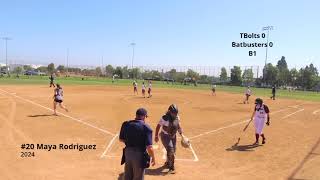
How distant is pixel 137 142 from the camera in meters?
7.45

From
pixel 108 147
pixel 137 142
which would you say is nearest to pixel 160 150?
pixel 108 147

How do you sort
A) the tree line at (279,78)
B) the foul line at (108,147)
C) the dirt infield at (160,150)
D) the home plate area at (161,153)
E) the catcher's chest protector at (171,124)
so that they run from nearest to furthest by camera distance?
the catcher's chest protector at (171,124), the dirt infield at (160,150), the home plate area at (161,153), the foul line at (108,147), the tree line at (279,78)

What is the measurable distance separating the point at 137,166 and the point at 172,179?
9.39ft

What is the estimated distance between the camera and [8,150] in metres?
12.8

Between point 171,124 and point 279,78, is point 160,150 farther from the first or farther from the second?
point 279,78

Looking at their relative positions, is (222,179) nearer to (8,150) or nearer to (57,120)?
(8,150)

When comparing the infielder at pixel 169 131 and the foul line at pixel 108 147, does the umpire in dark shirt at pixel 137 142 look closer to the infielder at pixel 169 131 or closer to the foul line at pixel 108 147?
the infielder at pixel 169 131

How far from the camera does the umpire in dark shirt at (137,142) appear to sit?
7430 millimetres

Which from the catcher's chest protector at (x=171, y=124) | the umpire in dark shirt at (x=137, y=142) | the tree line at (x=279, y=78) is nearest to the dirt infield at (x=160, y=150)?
the catcher's chest protector at (x=171, y=124)

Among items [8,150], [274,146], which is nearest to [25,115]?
[8,150]

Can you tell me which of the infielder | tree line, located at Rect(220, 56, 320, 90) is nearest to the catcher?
the infielder

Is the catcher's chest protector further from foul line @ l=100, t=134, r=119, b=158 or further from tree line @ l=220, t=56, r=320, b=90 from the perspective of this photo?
tree line @ l=220, t=56, r=320, b=90

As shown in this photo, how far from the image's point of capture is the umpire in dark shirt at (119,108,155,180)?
293 inches

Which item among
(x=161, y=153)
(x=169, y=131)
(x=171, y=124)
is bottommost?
(x=161, y=153)
